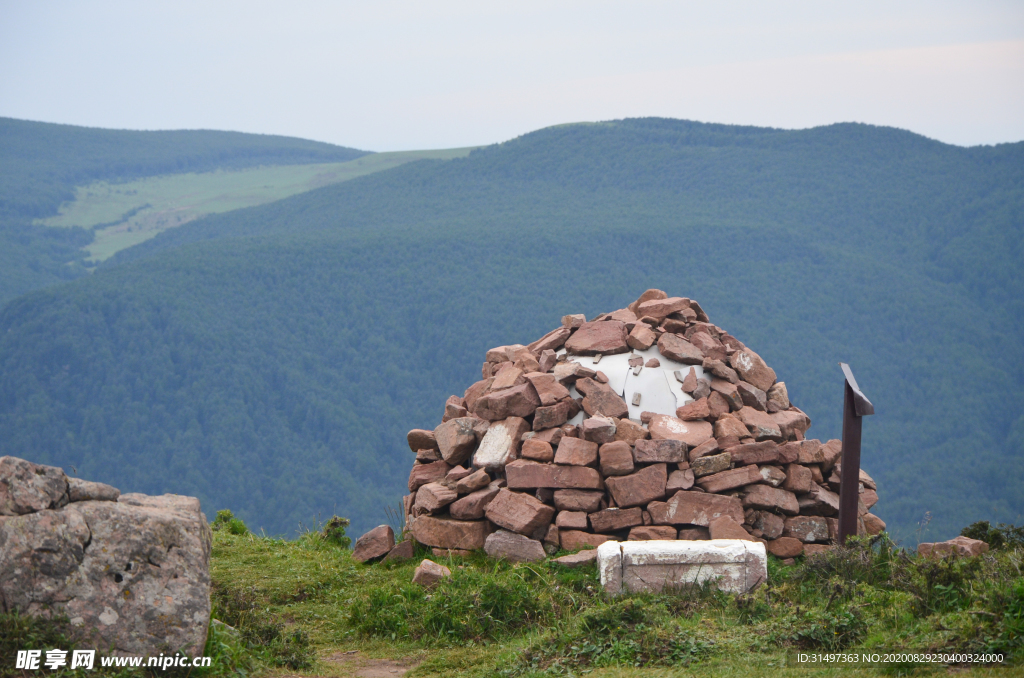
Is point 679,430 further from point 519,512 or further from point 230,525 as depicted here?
point 230,525

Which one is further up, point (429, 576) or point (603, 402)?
point (603, 402)

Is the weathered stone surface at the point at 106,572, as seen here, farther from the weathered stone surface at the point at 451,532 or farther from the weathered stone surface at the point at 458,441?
the weathered stone surface at the point at 458,441

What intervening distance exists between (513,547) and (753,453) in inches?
109

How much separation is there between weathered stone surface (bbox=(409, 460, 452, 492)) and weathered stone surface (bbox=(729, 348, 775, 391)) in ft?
12.3

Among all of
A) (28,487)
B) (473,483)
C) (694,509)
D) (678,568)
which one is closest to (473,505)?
(473,483)

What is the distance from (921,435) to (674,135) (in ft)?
196

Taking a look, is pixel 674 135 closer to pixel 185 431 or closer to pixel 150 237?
pixel 150 237

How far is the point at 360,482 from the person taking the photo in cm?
5947

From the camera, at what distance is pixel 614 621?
20.6 feet

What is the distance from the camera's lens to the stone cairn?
9109mm

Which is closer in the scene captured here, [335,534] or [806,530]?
[806,530]

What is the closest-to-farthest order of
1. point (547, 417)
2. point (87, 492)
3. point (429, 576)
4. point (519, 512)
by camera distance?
point (87, 492) → point (429, 576) → point (519, 512) → point (547, 417)

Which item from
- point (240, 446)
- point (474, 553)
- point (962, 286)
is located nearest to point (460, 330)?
A: point (240, 446)

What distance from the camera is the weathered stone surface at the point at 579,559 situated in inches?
321
